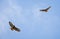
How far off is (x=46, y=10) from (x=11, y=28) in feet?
51.0

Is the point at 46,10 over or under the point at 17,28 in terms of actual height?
over

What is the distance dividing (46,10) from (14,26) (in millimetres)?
14447

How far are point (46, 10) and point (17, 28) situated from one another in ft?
45.9

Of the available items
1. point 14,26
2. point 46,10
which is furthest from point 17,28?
point 46,10

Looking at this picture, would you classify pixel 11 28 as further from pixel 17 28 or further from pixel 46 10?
pixel 46 10

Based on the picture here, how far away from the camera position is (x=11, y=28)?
204 ft

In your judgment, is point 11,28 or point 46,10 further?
point 46,10

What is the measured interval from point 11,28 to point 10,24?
1.16 m

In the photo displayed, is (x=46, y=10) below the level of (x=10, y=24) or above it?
above

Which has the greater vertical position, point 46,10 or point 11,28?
point 46,10

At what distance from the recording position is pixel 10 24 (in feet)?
202

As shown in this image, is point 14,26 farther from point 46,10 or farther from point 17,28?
point 46,10

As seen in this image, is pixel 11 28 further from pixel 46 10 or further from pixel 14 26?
pixel 46 10

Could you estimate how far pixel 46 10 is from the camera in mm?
74438
